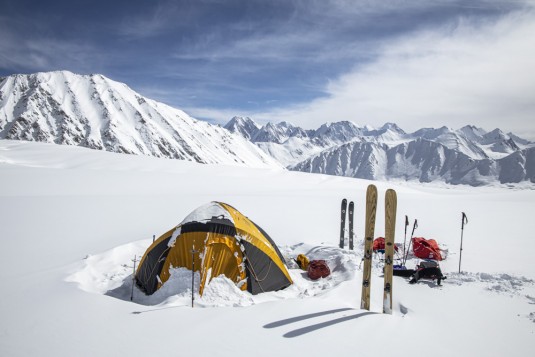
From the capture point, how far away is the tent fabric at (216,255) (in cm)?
792

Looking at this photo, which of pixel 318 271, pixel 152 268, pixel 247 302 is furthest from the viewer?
pixel 318 271

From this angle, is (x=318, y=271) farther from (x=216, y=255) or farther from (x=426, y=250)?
(x=426, y=250)

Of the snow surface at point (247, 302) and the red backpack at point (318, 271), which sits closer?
the snow surface at point (247, 302)

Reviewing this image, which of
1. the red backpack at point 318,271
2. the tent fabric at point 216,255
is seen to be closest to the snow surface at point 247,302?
the red backpack at point 318,271

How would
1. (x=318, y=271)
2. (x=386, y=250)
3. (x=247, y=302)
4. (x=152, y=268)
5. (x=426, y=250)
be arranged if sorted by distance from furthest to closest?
(x=426, y=250), (x=318, y=271), (x=152, y=268), (x=247, y=302), (x=386, y=250)

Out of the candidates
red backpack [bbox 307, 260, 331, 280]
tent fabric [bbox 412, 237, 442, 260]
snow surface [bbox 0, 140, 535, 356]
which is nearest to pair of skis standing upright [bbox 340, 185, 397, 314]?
snow surface [bbox 0, 140, 535, 356]

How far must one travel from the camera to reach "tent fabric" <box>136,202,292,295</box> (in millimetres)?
7922

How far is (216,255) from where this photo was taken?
7.93 meters

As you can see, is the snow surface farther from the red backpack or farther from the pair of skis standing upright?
the pair of skis standing upright

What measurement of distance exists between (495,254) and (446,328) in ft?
26.3

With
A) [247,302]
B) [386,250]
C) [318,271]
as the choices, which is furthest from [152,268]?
[386,250]

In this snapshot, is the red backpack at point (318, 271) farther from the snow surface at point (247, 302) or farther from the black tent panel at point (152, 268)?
the black tent panel at point (152, 268)

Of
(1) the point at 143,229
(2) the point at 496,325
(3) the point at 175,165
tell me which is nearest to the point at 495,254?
(2) the point at 496,325

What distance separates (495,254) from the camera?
39.7ft
